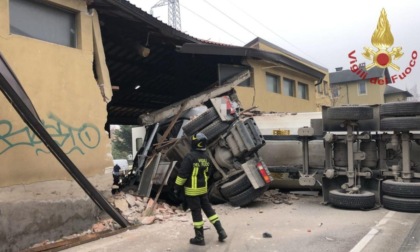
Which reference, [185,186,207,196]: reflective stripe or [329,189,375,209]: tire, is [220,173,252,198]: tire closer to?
[329,189,375,209]: tire

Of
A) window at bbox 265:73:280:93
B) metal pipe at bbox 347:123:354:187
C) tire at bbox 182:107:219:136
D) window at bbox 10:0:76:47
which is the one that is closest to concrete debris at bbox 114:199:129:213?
tire at bbox 182:107:219:136

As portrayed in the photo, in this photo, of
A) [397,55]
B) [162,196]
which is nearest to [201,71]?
[162,196]

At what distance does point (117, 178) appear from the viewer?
11.9 m

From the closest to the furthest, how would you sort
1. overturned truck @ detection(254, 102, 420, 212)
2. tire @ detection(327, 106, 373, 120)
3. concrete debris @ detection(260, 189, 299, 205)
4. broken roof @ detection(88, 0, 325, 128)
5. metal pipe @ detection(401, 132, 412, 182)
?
1. overturned truck @ detection(254, 102, 420, 212)
2. metal pipe @ detection(401, 132, 412, 182)
3. tire @ detection(327, 106, 373, 120)
4. broken roof @ detection(88, 0, 325, 128)
5. concrete debris @ detection(260, 189, 299, 205)

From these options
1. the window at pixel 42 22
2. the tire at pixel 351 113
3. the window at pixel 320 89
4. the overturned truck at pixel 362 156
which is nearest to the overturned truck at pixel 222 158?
the overturned truck at pixel 362 156

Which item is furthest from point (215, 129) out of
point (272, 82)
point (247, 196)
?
point (272, 82)

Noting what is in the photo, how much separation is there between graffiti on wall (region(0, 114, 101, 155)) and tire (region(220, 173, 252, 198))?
3094 millimetres

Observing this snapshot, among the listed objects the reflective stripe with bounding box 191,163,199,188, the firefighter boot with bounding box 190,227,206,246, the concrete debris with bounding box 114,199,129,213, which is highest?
the reflective stripe with bounding box 191,163,199,188

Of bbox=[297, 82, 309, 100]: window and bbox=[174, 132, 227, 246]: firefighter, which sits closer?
bbox=[174, 132, 227, 246]: firefighter

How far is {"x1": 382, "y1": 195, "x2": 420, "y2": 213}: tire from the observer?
753cm

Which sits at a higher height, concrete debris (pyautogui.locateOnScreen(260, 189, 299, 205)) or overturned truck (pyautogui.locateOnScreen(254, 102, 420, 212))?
overturned truck (pyautogui.locateOnScreen(254, 102, 420, 212))

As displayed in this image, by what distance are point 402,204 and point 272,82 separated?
32.4ft

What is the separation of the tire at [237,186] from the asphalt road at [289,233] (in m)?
0.41

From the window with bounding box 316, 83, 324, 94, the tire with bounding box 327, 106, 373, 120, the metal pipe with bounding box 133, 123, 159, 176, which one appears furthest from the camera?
the window with bounding box 316, 83, 324, 94
